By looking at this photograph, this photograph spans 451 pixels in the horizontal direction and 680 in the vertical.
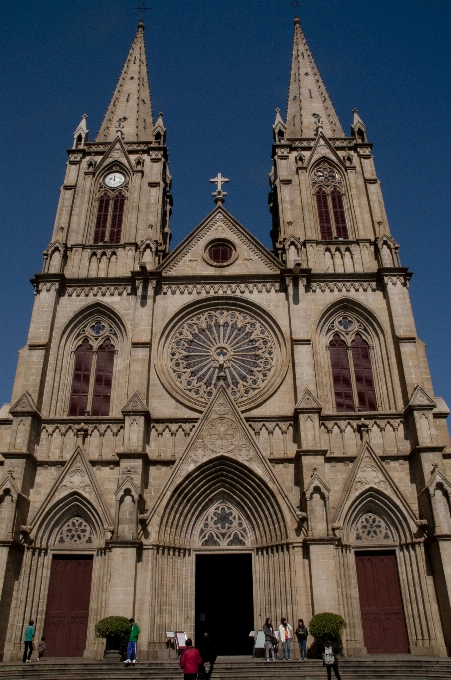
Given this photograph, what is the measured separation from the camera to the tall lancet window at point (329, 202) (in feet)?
94.0

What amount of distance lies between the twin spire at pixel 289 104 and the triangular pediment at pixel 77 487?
19.1 m

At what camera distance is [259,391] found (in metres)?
23.7

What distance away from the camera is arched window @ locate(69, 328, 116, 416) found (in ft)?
77.9

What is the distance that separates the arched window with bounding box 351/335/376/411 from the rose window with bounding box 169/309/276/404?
3.49 metres

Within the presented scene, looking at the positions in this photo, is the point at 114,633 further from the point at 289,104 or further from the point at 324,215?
the point at 289,104

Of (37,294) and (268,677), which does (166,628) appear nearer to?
(268,677)

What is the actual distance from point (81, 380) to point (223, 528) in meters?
8.45

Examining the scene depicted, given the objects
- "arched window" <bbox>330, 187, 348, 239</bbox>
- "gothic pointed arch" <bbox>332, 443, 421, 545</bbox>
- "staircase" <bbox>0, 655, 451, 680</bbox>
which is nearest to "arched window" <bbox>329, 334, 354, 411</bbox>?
"gothic pointed arch" <bbox>332, 443, 421, 545</bbox>

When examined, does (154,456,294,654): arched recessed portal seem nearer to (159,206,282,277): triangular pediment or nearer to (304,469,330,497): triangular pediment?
(304,469,330,497): triangular pediment

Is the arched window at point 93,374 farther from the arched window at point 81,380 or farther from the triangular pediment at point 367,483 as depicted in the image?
the triangular pediment at point 367,483

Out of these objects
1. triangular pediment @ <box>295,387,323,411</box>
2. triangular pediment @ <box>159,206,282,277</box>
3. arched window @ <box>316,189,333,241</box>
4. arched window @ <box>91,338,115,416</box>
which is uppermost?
arched window @ <box>316,189,333,241</box>

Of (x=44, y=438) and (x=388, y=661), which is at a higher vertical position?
(x=44, y=438)

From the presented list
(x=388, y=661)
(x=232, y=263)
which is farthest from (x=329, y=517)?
(x=232, y=263)

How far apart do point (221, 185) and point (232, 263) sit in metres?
5.29
